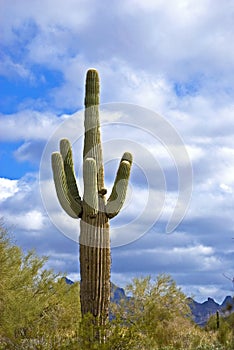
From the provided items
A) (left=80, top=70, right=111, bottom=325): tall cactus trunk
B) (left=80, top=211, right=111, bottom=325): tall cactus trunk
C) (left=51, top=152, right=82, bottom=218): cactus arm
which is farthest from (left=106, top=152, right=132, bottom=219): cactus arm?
(left=51, top=152, right=82, bottom=218): cactus arm

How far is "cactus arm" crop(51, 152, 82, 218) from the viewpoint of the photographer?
15.4m

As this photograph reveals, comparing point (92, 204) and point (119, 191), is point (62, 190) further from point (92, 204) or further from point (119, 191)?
point (119, 191)

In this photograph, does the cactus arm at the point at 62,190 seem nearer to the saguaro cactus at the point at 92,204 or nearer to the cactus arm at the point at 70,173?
the saguaro cactus at the point at 92,204

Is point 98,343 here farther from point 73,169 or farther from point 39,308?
point 39,308

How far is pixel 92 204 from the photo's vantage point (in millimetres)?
15258

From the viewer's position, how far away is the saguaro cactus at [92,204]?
49.3 feet

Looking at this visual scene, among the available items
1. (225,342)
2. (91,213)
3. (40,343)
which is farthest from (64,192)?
(225,342)

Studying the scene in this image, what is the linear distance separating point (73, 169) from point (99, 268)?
99.3 inches

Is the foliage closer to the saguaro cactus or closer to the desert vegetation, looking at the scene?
the desert vegetation

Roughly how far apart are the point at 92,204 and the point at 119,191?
2.67ft

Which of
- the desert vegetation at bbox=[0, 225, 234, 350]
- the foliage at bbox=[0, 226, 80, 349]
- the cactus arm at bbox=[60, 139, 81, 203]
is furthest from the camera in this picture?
the foliage at bbox=[0, 226, 80, 349]

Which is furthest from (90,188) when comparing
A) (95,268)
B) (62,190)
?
(95,268)

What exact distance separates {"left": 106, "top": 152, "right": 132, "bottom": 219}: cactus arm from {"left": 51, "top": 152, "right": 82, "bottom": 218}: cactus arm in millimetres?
721

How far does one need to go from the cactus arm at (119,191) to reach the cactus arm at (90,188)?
0.46 meters
